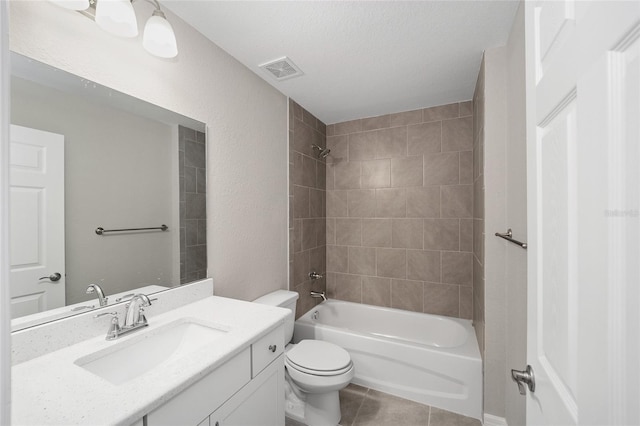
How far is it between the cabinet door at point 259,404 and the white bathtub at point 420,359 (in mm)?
998

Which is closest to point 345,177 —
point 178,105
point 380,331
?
point 380,331

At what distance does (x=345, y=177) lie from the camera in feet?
9.94

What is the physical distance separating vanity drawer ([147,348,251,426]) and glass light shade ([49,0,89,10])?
4.62 feet

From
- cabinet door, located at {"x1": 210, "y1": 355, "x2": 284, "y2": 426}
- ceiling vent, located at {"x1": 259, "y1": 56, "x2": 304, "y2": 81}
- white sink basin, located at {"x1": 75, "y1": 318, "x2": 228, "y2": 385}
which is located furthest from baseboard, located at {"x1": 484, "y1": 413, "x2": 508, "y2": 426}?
ceiling vent, located at {"x1": 259, "y1": 56, "x2": 304, "y2": 81}

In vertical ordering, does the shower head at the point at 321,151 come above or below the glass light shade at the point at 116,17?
below

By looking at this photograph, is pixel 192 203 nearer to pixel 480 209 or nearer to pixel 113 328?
pixel 113 328

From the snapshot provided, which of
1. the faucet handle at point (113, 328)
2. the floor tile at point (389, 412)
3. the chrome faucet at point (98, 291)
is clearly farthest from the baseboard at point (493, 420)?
the chrome faucet at point (98, 291)

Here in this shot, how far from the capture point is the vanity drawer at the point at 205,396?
79 cm

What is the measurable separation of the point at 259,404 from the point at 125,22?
167 cm

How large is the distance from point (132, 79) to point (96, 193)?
552mm

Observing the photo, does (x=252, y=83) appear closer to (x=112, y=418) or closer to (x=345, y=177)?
(x=345, y=177)

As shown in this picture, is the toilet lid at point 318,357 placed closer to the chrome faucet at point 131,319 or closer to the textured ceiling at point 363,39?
the chrome faucet at point 131,319

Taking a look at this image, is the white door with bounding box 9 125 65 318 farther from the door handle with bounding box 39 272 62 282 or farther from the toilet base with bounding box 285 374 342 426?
the toilet base with bounding box 285 374 342 426

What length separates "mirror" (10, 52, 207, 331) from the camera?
0.96 m
